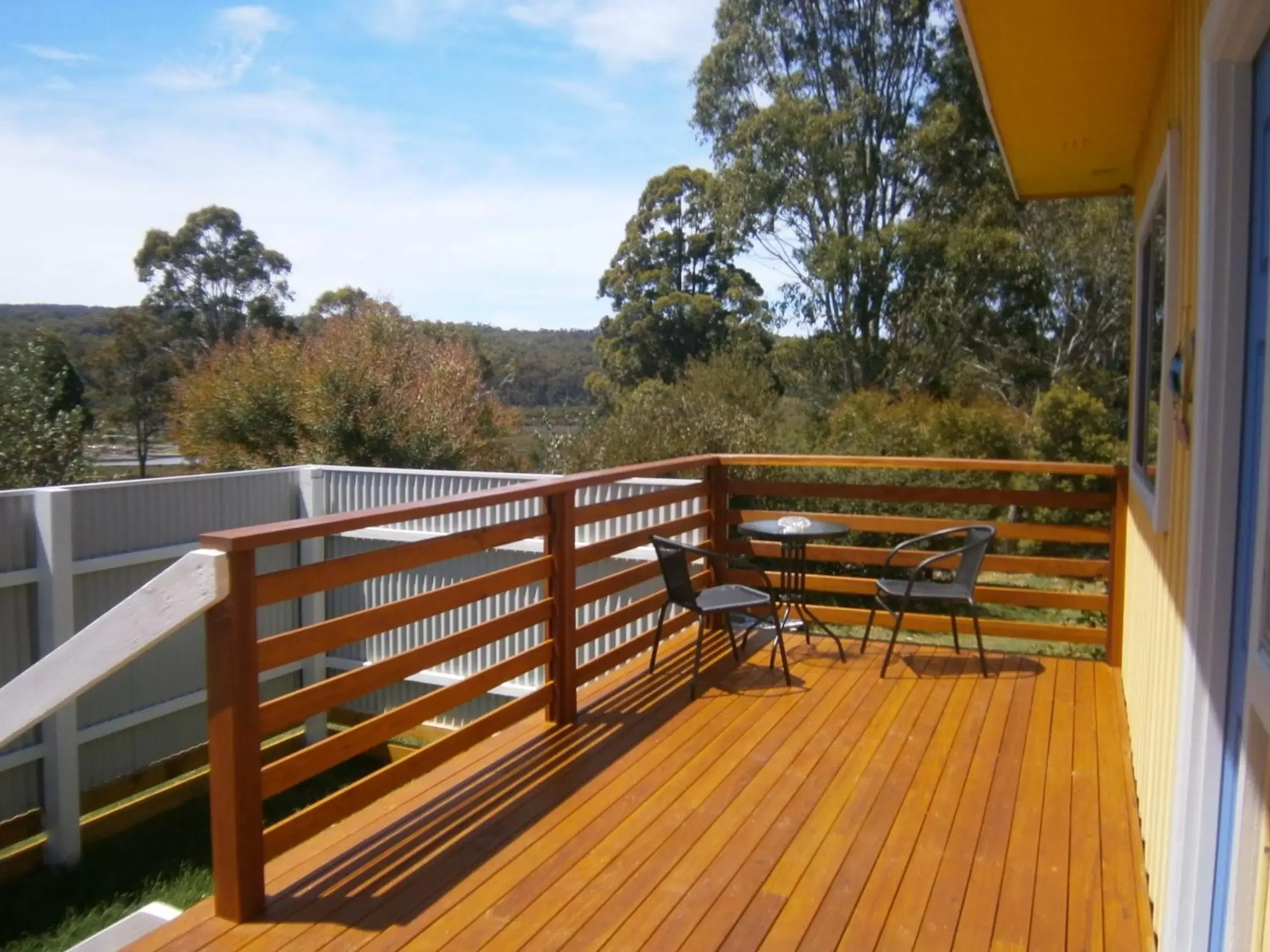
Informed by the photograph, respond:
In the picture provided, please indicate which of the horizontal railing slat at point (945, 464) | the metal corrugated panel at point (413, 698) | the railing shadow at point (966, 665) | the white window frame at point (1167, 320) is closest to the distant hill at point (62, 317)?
the metal corrugated panel at point (413, 698)

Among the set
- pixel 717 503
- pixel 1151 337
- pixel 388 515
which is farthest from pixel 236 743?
pixel 1151 337

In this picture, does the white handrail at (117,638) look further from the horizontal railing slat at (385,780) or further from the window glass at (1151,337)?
the window glass at (1151,337)

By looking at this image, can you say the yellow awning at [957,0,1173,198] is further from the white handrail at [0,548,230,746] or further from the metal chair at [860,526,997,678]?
the white handrail at [0,548,230,746]

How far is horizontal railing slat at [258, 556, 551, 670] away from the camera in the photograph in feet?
7.97

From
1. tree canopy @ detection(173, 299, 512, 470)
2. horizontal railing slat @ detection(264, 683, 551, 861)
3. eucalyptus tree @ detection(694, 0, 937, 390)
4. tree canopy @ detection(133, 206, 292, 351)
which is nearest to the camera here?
horizontal railing slat @ detection(264, 683, 551, 861)

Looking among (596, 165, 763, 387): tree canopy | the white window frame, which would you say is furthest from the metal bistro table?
(596, 165, 763, 387): tree canopy

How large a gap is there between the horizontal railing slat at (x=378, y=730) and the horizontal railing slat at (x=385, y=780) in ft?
0.31

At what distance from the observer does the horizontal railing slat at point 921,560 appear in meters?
4.90

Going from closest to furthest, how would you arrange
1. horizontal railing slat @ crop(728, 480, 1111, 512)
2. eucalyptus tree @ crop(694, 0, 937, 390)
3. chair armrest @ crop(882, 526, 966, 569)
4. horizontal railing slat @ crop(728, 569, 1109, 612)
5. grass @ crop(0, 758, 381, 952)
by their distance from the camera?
chair armrest @ crop(882, 526, 966, 569) → horizontal railing slat @ crop(728, 480, 1111, 512) → horizontal railing slat @ crop(728, 569, 1109, 612) → grass @ crop(0, 758, 381, 952) → eucalyptus tree @ crop(694, 0, 937, 390)

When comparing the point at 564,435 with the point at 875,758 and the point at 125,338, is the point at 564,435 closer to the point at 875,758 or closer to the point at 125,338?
the point at 875,758

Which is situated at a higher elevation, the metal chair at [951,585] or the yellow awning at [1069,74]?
the yellow awning at [1069,74]

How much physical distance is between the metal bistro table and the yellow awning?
2.01 meters

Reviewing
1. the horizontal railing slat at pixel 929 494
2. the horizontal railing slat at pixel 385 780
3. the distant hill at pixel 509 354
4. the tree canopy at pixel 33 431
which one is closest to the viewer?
the horizontal railing slat at pixel 385 780

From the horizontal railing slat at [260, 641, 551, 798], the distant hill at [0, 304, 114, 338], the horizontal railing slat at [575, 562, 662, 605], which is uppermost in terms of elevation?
A: the distant hill at [0, 304, 114, 338]
